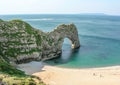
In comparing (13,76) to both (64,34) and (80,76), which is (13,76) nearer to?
(80,76)

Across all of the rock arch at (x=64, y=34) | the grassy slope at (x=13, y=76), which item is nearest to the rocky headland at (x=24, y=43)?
the rock arch at (x=64, y=34)

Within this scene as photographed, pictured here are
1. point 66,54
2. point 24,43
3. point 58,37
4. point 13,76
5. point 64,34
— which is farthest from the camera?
point 64,34

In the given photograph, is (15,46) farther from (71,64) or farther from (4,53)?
(71,64)

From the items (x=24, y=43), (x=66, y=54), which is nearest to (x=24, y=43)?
(x=24, y=43)

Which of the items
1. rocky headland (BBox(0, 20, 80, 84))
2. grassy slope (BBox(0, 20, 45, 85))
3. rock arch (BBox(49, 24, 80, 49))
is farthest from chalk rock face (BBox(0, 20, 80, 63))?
grassy slope (BBox(0, 20, 45, 85))

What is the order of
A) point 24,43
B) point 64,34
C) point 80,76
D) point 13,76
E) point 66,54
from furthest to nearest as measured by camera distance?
point 64,34 < point 66,54 < point 24,43 < point 80,76 < point 13,76

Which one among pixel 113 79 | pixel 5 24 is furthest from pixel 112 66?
pixel 5 24

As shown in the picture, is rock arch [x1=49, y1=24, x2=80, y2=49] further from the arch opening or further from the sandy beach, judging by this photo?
the sandy beach
